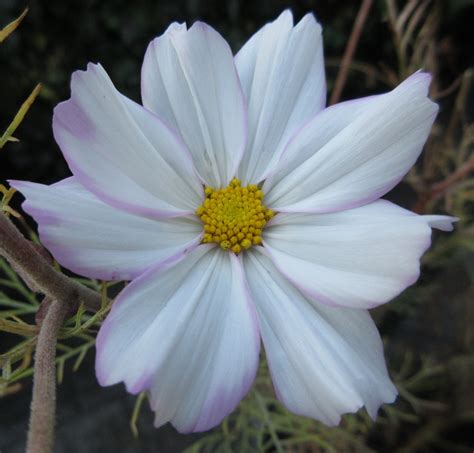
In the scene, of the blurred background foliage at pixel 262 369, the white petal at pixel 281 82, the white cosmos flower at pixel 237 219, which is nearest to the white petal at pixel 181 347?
the white cosmos flower at pixel 237 219

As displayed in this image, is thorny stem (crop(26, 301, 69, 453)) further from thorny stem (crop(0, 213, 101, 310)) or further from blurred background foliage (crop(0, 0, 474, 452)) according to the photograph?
blurred background foliage (crop(0, 0, 474, 452))

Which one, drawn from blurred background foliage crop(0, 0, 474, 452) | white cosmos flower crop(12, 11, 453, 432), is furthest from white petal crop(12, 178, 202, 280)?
blurred background foliage crop(0, 0, 474, 452)

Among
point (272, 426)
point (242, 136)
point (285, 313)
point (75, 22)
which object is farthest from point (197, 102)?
point (75, 22)

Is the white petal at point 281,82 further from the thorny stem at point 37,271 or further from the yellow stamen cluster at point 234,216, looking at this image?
the thorny stem at point 37,271

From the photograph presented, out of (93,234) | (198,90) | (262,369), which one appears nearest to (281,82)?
(198,90)

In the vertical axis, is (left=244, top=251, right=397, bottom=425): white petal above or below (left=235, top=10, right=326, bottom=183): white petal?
below

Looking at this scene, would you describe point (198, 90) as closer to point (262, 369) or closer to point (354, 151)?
point (354, 151)
